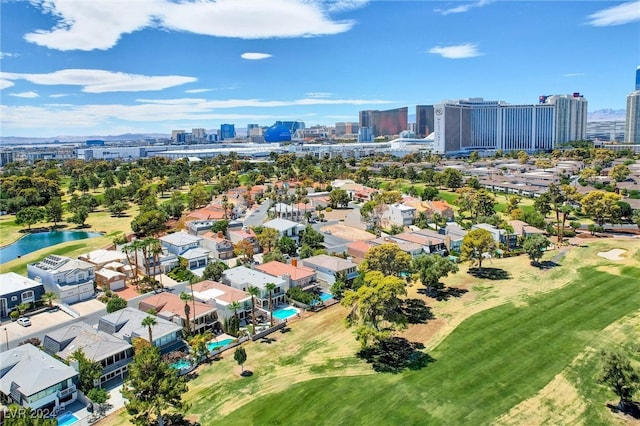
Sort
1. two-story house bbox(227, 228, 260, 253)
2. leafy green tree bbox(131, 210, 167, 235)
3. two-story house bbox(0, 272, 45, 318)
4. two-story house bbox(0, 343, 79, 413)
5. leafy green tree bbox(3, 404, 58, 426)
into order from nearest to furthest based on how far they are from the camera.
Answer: leafy green tree bbox(3, 404, 58, 426), two-story house bbox(0, 343, 79, 413), two-story house bbox(0, 272, 45, 318), two-story house bbox(227, 228, 260, 253), leafy green tree bbox(131, 210, 167, 235)

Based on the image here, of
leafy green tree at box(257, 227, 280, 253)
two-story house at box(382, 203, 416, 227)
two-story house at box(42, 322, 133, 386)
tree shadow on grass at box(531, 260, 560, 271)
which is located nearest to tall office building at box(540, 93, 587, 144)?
two-story house at box(382, 203, 416, 227)

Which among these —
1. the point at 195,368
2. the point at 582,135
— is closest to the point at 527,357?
the point at 195,368

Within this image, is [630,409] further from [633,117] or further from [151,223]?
[633,117]

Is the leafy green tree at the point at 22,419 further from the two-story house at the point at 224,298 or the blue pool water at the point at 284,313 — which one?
the blue pool water at the point at 284,313

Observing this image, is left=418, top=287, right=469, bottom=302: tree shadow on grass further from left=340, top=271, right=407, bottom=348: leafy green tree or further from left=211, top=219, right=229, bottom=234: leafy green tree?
left=211, top=219, right=229, bottom=234: leafy green tree

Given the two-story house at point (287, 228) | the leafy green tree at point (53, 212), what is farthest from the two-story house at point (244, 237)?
the leafy green tree at point (53, 212)

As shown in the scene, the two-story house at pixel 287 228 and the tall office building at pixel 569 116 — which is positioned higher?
the tall office building at pixel 569 116

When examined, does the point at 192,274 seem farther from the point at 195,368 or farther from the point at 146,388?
the point at 146,388
